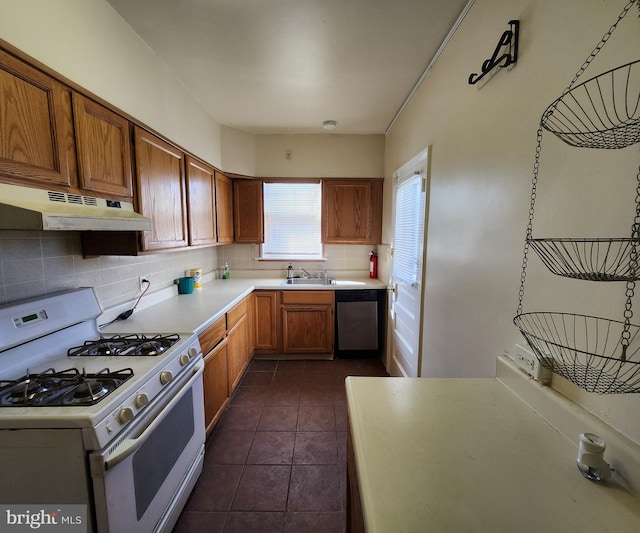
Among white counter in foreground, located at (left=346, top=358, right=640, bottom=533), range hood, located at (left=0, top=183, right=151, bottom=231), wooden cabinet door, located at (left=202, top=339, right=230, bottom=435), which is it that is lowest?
wooden cabinet door, located at (left=202, top=339, right=230, bottom=435)

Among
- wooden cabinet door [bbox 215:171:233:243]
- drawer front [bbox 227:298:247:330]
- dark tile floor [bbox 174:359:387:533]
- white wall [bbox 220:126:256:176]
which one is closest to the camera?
dark tile floor [bbox 174:359:387:533]

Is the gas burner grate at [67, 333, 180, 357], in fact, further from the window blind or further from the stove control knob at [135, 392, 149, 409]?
the window blind

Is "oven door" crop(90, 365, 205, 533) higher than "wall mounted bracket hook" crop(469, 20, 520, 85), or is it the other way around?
"wall mounted bracket hook" crop(469, 20, 520, 85)

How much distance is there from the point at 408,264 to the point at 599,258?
162 cm

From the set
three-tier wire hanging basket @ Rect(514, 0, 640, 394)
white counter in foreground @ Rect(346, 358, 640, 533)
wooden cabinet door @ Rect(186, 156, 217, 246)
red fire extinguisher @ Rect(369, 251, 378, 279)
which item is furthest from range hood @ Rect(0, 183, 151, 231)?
red fire extinguisher @ Rect(369, 251, 378, 279)

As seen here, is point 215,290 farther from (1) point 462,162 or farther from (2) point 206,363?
(1) point 462,162

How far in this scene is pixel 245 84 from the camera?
2.24 metres

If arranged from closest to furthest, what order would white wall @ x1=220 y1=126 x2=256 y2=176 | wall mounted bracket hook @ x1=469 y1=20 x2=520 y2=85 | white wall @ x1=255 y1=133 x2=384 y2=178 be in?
wall mounted bracket hook @ x1=469 y1=20 x2=520 y2=85, white wall @ x1=220 y1=126 x2=256 y2=176, white wall @ x1=255 y1=133 x2=384 y2=178

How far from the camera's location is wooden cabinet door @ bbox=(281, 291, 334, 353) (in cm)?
316

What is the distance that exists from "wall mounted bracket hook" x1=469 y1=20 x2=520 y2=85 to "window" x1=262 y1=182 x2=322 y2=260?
2451 mm

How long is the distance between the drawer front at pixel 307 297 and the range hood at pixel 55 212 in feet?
6.22

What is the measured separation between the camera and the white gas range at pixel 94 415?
3.03ft

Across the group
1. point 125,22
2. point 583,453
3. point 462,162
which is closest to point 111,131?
point 125,22

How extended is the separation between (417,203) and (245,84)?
1664mm
